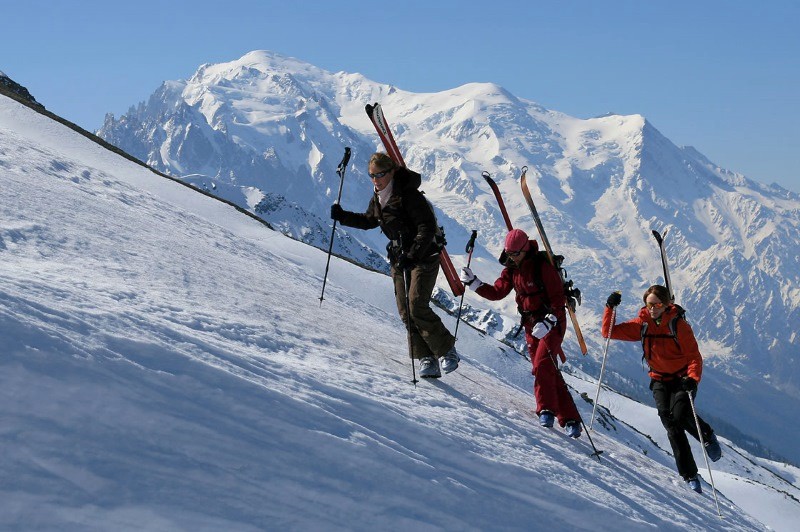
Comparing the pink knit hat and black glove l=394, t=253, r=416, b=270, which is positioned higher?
the pink knit hat

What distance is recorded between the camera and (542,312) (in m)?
10.4

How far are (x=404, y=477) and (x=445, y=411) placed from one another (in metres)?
2.29

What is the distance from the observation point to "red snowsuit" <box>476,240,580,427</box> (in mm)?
10164

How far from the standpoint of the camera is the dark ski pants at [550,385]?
10133 mm

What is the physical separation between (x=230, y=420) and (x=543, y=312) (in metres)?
5.54

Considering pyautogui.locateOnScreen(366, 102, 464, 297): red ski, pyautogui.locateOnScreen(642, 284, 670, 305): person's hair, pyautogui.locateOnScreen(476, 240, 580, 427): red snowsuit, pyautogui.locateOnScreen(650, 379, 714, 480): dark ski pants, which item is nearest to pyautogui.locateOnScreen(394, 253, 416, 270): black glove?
pyautogui.locateOnScreen(476, 240, 580, 427): red snowsuit

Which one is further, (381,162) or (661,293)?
(661,293)

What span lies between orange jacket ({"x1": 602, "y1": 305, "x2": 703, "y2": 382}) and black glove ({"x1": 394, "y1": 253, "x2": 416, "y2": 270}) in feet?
10.4

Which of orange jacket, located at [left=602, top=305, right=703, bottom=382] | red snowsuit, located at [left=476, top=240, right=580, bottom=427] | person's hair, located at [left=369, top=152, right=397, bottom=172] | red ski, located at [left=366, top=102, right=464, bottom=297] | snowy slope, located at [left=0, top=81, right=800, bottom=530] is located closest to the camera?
snowy slope, located at [left=0, top=81, right=800, bottom=530]

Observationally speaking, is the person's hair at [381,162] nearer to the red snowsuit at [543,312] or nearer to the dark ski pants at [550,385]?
the red snowsuit at [543,312]

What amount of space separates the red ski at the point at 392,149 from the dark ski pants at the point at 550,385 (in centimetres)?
200

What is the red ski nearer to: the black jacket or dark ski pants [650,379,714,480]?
the black jacket

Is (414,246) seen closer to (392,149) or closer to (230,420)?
(392,149)

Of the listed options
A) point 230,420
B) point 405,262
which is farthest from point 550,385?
point 230,420
